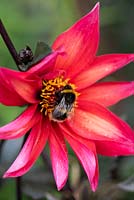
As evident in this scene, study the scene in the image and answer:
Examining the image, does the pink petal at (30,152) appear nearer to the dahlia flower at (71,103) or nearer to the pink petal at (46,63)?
the dahlia flower at (71,103)

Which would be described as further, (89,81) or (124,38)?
(124,38)

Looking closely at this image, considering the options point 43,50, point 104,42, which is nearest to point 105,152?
point 43,50

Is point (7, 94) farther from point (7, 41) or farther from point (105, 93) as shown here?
point (105, 93)

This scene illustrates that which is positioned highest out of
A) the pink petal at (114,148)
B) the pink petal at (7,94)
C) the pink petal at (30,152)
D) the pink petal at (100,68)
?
the pink petal at (7,94)

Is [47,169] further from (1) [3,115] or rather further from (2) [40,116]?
(1) [3,115]

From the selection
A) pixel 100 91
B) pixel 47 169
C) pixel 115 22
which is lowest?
pixel 47 169

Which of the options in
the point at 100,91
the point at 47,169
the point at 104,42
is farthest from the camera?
A: the point at 104,42

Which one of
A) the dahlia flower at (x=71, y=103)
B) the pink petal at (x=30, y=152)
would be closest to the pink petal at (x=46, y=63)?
the dahlia flower at (x=71, y=103)

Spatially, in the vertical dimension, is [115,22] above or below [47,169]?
above
